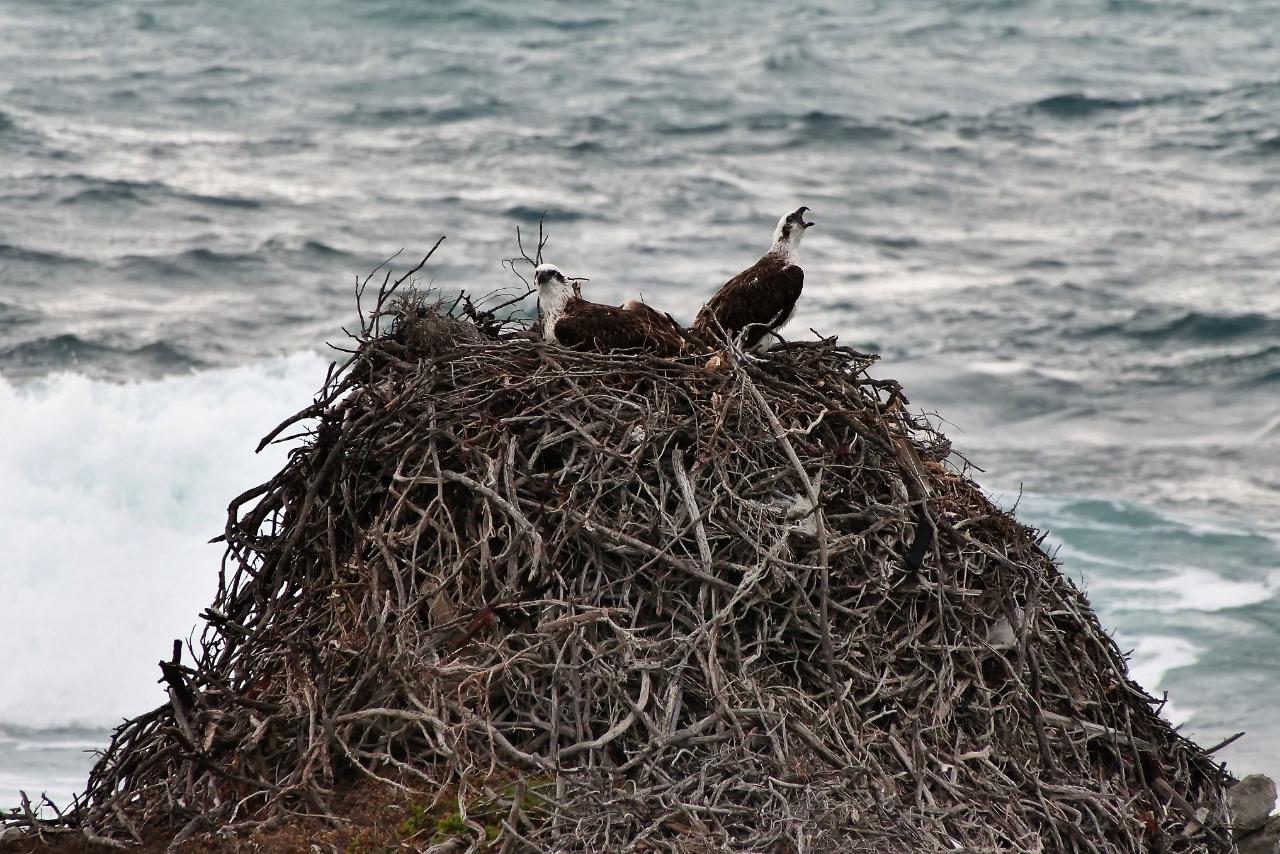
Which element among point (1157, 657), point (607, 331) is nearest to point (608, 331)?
point (607, 331)

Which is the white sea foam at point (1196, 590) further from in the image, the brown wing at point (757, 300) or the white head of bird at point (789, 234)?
the brown wing at point (757, 300)

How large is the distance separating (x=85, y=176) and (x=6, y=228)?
2178mm

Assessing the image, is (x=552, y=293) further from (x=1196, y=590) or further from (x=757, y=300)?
(x=1196, y=590)

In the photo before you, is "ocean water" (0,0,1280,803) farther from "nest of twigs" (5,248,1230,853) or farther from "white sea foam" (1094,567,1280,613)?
"nest of twigs" (5,248,1230,853)

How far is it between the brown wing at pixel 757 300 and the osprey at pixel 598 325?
0.45m

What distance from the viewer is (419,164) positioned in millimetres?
26500

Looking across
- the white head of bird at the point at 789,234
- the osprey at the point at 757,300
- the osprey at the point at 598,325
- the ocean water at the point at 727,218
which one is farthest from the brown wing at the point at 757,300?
the ocean water at the point at 727,218

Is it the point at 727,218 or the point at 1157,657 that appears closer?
the point at 1157,657

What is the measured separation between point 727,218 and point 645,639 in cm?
1828

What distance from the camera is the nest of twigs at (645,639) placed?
6.58m

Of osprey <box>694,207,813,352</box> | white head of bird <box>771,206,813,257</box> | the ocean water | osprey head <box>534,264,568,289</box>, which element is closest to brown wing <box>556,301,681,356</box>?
osprey head <box>534,264,568,289</box>

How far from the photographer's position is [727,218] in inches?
973

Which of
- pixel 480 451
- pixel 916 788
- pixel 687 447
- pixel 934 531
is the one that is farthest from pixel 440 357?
pixel 916 788

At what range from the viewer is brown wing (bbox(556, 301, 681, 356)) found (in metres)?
8.28
